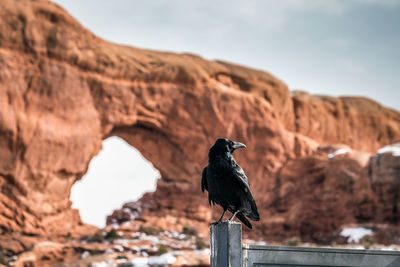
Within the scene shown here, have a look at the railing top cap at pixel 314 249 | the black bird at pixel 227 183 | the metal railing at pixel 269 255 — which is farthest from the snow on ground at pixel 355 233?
the black bird at pixel 227 183

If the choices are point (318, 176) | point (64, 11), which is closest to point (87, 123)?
point (64, 11)

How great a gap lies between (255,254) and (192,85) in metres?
15.6

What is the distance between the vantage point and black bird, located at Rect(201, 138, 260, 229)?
17.4 feet

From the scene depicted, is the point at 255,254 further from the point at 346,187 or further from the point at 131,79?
the point at 346,187

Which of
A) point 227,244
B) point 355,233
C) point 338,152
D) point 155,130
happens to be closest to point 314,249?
point 227,244

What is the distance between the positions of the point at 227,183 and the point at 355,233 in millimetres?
14545

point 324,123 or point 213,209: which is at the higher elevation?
point 324,123

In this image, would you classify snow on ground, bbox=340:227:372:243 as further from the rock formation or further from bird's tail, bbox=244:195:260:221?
bird's tail, bbox=244:195:260:221

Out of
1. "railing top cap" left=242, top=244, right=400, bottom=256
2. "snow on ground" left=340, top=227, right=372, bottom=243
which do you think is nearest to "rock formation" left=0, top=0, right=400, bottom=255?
"snow on ground" left=340, top=227, right=372, bottom=243

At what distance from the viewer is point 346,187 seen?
2008cm

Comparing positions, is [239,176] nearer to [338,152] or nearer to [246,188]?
[246,188]

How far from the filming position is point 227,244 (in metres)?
5.00

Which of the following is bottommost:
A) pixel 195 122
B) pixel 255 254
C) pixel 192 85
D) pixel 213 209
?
pixel 255 254

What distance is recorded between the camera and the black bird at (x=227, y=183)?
5312 millimetres
